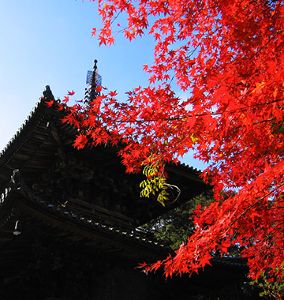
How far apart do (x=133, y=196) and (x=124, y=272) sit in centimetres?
245

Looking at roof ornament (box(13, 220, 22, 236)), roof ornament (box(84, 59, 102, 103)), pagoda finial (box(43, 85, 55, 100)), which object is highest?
roof ornament (box(84, 59, 102, 103))

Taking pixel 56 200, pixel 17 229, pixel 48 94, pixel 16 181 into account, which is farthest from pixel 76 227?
pixel 48 94

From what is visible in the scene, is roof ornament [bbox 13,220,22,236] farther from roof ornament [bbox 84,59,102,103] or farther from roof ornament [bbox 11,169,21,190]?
roof ornament [bbox 84,59,102,103]

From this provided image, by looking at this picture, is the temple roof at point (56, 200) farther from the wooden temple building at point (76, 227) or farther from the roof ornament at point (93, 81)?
the roof ornament at point (93, 81)

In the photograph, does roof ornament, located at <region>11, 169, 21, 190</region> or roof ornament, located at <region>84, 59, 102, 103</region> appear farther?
roof ornament, located at <region>84, 59, 102, 103</region>

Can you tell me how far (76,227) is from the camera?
646cm

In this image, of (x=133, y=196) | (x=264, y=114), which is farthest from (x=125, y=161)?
(x=264, y=114)

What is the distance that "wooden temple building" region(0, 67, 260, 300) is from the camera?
6426 millimetres

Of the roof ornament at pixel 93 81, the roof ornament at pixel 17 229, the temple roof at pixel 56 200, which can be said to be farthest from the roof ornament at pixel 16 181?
the roof ornament at pixel 93 81

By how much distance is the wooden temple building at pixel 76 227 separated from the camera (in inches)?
253

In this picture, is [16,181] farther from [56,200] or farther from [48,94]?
[56,200]

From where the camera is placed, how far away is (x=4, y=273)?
7.02 metres

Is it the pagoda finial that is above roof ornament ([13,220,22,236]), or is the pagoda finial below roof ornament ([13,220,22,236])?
above

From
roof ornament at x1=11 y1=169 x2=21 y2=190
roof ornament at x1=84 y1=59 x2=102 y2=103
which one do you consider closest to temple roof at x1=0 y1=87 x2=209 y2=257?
roof ornament at x1=11 y1=169 x2=21 y2=190
